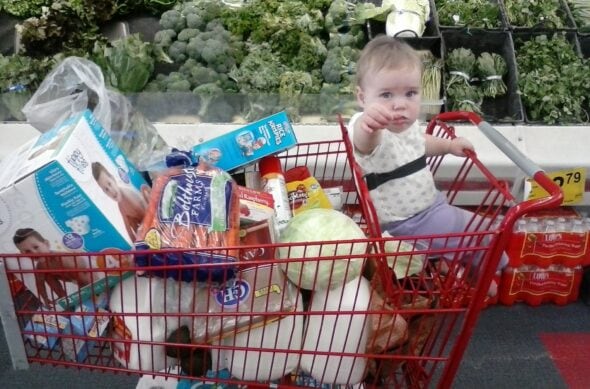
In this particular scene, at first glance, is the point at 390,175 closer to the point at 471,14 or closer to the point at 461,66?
the point at 461,66

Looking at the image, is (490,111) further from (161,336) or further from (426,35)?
(161,336)

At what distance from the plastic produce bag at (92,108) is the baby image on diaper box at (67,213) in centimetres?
23

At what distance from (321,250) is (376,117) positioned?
1.09 feet

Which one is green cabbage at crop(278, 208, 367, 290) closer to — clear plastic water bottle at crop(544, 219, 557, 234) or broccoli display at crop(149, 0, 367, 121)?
broccoli display at crop(149, 0, 367, 121)

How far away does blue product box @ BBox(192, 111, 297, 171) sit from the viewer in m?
1.58

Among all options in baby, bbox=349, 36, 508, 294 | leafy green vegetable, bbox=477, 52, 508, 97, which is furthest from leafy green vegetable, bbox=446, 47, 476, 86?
baby, bbox=349, 36, 508, 294

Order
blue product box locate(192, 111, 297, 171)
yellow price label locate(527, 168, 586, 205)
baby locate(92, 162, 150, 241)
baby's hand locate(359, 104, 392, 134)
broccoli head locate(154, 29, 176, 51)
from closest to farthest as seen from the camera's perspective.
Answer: baby locate(92, 162, 150, 241) → baby's hand locate(359, 104, 392, 134) → blue product box locate(192, 111, 297, 171) → yellow price label locate(527, 168, 586, 205) → broccoli head locate(154, 29, 176, 51)

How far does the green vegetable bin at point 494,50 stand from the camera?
2.83 metres

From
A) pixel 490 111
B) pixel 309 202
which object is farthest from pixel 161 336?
pixel 490 111

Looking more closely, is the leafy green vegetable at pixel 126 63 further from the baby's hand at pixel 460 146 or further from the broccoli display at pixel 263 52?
the baby's hand at pixel 460 146

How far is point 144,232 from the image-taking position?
46.7 inches

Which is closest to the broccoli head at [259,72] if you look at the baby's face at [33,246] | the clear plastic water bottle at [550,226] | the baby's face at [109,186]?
the clear plastic water bottle at [550,226]

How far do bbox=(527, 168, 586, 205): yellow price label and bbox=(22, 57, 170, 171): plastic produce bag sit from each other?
1318mm

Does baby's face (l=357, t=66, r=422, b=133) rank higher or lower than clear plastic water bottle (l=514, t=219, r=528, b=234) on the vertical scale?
higher
